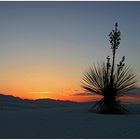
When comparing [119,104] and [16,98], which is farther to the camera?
[16,98]

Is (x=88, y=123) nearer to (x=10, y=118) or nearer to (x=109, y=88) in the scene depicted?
(x=10, y=118)

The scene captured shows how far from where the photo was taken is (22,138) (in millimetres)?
9383

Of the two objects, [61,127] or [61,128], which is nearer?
[61,128]

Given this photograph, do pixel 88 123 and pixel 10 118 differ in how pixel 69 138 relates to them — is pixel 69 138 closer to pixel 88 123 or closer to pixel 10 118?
pixel 88 123

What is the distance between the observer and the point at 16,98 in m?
27.1

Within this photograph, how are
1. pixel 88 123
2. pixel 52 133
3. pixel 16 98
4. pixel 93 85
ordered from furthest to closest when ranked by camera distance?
1. pixel 16 98
2. pixel 93 85
3. pixel 88 123
4. pixel 52 133

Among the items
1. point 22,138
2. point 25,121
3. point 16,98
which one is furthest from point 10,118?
point 16,98

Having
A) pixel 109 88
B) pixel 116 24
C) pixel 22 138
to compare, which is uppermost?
pixel 116 24

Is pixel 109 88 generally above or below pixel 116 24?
below

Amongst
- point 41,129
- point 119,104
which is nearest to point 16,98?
point 119,104

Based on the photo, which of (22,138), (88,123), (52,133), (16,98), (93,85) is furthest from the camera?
(16,98)

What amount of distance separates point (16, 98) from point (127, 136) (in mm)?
18038

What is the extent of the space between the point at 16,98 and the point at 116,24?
1127 centimetres

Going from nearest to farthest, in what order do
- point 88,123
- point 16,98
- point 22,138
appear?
1. point 22,138
2. point 88,123
3. point 16,98
